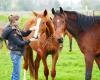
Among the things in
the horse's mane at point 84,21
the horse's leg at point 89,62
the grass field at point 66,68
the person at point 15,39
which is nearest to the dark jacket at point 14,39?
the person at point 15,39

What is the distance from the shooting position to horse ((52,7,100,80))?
9.37 m

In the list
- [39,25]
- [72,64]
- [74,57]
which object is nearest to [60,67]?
[72,64]

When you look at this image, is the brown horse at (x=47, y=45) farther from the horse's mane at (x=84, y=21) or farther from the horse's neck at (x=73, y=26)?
the horse's mane at (x=84, y=21)

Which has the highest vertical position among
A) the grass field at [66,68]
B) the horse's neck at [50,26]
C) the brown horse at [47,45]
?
the horse's neck at [50,26]

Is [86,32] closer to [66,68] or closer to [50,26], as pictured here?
[50,26]

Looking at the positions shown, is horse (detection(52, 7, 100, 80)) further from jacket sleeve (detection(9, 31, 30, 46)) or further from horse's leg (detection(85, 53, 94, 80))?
jacket sleeve (detection(9, 31, 30, 46))

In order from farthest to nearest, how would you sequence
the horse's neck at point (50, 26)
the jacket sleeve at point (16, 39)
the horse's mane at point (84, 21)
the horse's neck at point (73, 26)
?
the horse's neck at point (50, 26) → the horse's mane at point (84, 21) → the horse's neck at point (73, 26) → the jacket sleeve at point (16, 39)

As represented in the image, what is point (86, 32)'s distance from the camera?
378 inches

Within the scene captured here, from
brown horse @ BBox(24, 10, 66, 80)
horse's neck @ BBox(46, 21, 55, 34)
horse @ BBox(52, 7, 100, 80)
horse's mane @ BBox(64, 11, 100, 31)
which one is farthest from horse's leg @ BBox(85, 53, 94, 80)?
horse's neck @ BBox(46, 21, 55, 34)

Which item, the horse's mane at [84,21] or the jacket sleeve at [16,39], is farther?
the horse's mane at [84,21]

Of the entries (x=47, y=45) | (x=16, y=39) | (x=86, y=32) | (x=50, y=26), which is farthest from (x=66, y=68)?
(x=16, y=39)

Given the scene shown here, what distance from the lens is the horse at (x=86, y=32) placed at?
9367 mm

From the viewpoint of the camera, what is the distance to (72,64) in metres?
14.6

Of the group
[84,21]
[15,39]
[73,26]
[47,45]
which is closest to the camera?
[15,39]
